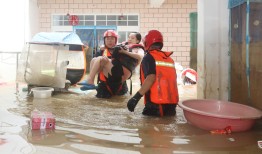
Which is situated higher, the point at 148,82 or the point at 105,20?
the point at 105,20

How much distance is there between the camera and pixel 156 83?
112 inches

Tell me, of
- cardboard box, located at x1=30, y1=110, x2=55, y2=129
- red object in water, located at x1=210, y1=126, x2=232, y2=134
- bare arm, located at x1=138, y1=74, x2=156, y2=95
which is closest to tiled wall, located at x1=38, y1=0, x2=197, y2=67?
bare arm, located at x1=138, y1=74, x2=156, y2=95

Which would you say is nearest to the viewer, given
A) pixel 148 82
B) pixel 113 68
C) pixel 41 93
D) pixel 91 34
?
pixel 148 82

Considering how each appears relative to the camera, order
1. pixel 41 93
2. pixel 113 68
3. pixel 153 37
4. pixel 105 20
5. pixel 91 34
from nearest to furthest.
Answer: pixel 153 37
pixel 41 93
pixel 113 68
pixel 91 34
pixel 105 20

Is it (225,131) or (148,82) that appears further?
(148,82)

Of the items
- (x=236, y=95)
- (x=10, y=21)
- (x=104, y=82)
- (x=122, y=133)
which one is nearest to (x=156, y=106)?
(x=122, y=133)

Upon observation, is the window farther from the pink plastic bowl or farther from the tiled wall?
the pink plastic bowl

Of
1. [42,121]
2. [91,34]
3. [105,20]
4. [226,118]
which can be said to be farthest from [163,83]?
[105,20]

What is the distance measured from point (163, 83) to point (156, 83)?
73mm

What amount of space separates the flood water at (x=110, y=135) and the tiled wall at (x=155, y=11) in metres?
6.95

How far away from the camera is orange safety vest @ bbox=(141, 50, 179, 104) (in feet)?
9.34

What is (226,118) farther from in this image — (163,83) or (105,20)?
(105,20)

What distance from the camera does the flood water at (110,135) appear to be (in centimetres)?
193

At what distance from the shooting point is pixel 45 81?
4.27 metres
